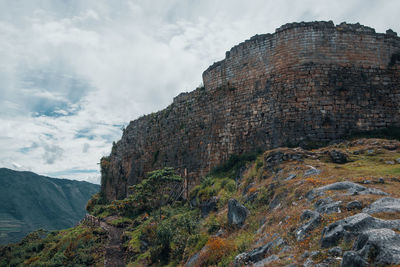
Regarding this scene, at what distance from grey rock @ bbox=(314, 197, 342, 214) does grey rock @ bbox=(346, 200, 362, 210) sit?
0.18 metres

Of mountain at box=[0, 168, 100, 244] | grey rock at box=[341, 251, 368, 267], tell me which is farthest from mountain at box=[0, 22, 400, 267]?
mountain at box=[0, 168, 100, 244]

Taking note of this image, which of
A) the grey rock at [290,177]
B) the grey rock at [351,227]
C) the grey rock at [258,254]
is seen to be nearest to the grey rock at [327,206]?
the grey rock at [351,227]

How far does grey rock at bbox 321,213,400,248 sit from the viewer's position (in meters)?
4.57

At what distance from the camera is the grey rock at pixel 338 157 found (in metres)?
10.9

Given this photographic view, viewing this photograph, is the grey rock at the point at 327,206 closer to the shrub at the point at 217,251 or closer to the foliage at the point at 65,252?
the shrub at the point at 217,251

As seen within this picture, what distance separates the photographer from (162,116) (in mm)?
23625

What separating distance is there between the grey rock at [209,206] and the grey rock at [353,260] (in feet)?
30.0

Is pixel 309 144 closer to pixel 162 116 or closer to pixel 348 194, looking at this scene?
pixel 348 194

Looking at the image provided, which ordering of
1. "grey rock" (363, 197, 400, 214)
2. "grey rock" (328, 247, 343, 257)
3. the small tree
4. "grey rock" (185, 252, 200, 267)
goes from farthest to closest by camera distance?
the small tree < "grey rock" (185, 252, 200, 267) < "grey rock" (363, 197, 400, 214) < "grey rock" (328, 247, 343, 257)

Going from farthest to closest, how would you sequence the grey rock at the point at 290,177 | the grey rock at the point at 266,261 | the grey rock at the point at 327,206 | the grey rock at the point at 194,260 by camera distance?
the grey rock at the point at 290,177
the grey rock at the point at 194,260
the grey rock at the point at 327,206
the grey rock at the point at 266,261

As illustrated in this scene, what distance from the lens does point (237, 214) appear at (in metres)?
9.60

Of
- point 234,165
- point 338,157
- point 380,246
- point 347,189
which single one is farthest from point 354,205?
point 234,165

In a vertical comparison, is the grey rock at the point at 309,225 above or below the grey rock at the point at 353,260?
above

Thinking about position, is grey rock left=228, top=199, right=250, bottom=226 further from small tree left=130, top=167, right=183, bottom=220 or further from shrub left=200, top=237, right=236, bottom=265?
small tree left=130, top=167, right=183, bottom=220
